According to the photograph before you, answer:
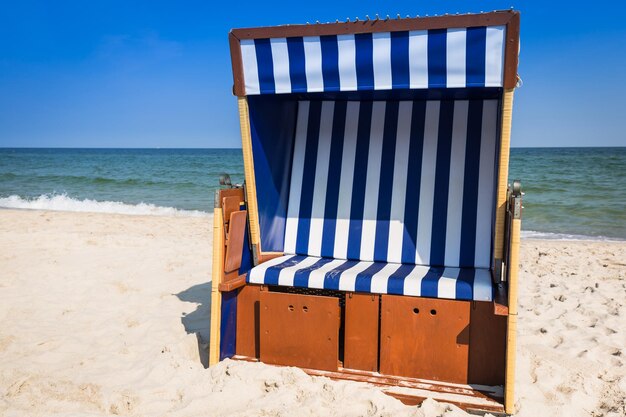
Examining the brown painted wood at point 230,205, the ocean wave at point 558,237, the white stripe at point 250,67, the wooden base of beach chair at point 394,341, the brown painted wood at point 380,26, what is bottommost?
the ocean wave at point 558,237

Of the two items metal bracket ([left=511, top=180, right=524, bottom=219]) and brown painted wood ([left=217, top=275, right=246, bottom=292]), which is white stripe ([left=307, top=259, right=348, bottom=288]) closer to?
brown painted wood ([left=217, top=275, right=246, bottom=292])

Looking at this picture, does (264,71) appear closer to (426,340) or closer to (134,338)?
(426,340)

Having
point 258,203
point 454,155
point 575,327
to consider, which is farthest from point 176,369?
point 575,327

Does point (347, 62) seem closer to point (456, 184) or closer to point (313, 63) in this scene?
point (313, 63)

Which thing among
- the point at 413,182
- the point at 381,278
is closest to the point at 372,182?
the point at 413,182

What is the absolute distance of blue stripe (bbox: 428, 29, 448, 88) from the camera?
121 inches

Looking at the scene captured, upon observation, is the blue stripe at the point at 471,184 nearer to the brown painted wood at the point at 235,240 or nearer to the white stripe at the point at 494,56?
the white stripe at the point at 494,56

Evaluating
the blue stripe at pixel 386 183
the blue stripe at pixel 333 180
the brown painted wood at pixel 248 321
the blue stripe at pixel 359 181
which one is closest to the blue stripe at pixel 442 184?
the blue stripe at pixel 386 183

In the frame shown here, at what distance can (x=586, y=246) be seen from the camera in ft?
29.1

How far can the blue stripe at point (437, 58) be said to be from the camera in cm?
306

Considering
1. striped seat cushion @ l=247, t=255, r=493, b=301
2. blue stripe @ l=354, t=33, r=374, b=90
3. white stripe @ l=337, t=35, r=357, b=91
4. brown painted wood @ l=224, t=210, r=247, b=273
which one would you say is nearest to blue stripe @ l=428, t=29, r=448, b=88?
blue stripe @ l=354, t=33, r=374, b=90

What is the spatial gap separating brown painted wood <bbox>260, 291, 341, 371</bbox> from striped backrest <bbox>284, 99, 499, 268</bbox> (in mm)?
804

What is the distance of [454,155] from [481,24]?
1.35m

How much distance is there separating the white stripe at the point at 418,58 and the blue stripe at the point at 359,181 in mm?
1248
